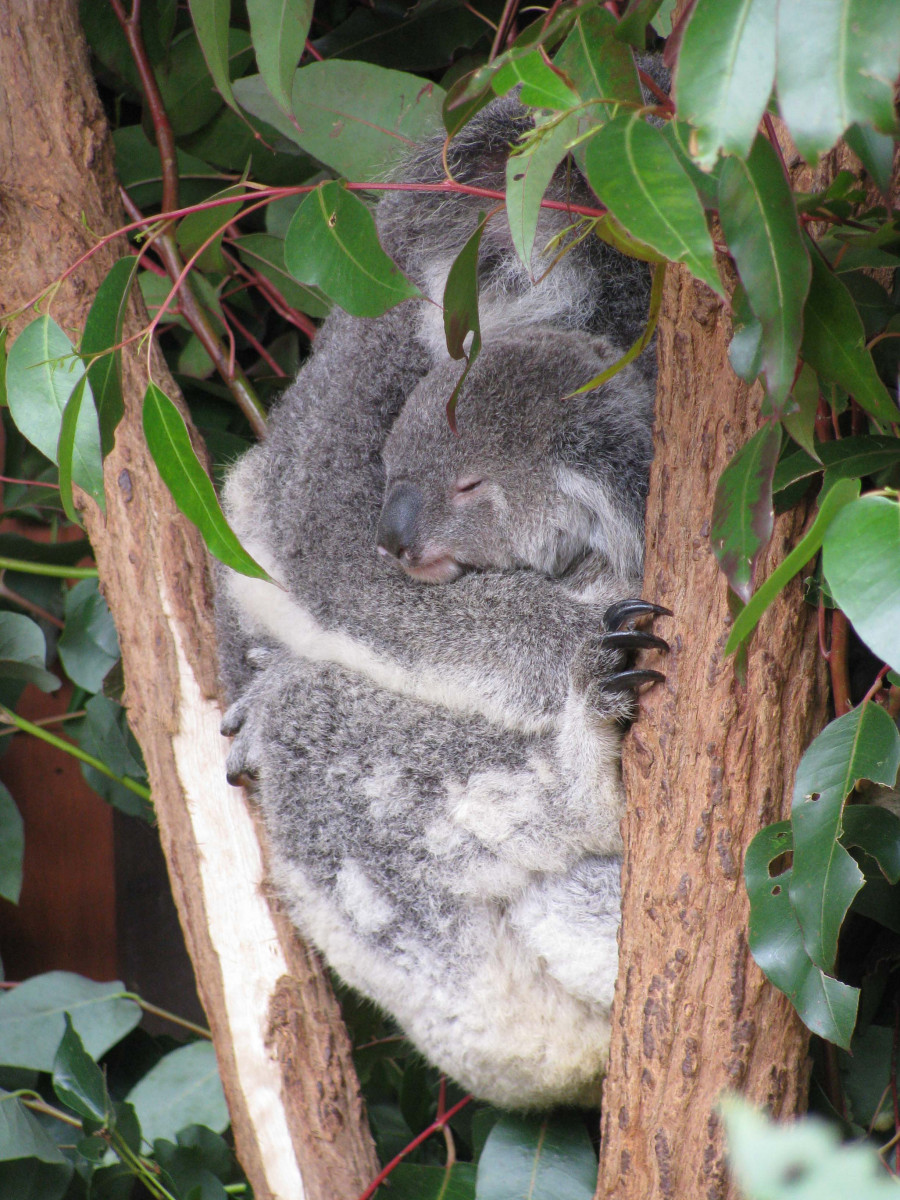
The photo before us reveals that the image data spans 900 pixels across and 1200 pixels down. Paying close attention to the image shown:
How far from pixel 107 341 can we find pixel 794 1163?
3.39ft

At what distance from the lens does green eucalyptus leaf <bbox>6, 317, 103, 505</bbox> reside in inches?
41.2

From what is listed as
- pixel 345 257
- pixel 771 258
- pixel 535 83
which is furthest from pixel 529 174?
pixel 345 257

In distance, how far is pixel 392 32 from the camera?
1990mm

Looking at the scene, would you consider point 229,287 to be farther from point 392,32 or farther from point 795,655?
point 795,655

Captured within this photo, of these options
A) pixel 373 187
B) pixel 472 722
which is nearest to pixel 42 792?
pixel 472 722

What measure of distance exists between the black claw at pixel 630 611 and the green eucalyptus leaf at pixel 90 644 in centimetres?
123

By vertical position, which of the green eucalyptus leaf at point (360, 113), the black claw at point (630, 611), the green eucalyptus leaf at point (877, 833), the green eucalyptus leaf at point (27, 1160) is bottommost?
the green eucalyptus leaf at point (27, 1160)

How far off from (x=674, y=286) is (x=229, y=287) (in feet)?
4.92

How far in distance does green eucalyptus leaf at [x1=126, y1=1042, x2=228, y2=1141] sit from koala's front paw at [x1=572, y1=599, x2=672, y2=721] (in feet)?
3.58

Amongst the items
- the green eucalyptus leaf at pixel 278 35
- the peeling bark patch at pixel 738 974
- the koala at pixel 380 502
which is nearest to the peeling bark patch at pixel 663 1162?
the peeling bark patch at pixel 738 974

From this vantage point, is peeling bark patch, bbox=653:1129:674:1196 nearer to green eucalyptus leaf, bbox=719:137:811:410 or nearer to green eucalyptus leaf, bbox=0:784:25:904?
green eucalyptus leaf, bbox=719:137:811:410

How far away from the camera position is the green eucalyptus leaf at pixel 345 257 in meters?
0.98

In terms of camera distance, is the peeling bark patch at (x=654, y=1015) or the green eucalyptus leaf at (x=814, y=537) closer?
the green eucalyptus leaf at (x=814, y=537)

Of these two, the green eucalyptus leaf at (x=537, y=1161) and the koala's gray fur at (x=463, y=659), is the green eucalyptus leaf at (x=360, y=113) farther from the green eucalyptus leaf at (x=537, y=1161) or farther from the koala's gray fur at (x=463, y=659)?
the green eucalyptus leaf at (x=537, y=1161)
